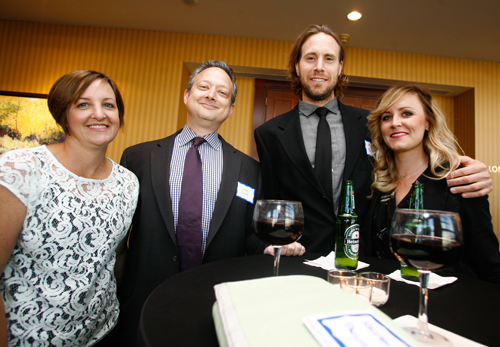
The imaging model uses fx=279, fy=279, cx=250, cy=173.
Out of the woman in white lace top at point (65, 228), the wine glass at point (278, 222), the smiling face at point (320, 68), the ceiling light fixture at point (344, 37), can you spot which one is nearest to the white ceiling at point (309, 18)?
the ceiling light fixture at point (344, 37)

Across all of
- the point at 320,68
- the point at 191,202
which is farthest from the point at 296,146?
the point at 191,202

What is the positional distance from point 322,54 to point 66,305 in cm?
206

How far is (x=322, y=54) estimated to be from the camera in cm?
201

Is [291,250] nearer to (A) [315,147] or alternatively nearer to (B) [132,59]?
(A) [315,147]

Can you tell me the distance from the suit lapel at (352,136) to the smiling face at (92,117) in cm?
139

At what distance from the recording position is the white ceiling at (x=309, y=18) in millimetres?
4129

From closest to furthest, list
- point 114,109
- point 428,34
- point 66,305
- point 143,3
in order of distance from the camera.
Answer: point 66,305
point 114,109
point 143,3
point 428,34

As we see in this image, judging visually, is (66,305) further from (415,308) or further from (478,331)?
(478,331)

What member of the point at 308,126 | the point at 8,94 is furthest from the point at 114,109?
the point at 8,94

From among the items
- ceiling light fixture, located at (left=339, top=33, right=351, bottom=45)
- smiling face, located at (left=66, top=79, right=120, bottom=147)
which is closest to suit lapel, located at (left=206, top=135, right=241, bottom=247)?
smiling face, located at (left=66, top=79, right=120, bottom=147)

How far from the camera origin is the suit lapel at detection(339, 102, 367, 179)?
180 centimetres

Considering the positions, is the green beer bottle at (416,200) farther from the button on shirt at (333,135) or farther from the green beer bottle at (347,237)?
the button on shirt at (333,135)

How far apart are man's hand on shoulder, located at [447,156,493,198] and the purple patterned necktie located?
131cm

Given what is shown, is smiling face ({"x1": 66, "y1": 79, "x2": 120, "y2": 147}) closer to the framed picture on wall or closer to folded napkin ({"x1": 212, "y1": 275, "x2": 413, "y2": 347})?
folded napkin ({"x1": 212, "y1": 275, "x2": 413, "y2": 347})
